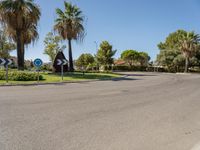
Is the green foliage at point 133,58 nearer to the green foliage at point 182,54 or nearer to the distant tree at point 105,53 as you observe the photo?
the green foliage at point 182,54

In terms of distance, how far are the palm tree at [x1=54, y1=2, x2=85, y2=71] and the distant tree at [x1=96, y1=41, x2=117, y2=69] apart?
30.7 metres

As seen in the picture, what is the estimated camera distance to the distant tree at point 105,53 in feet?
234

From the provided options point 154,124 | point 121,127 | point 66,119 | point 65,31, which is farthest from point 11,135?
point 65,31

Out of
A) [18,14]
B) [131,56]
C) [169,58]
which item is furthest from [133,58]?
[18,14]

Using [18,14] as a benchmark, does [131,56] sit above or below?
below

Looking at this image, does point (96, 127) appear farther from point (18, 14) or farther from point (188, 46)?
point (188, 46)

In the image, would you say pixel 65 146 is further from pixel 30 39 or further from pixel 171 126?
pixel 30 39

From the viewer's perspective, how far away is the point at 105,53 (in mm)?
71438

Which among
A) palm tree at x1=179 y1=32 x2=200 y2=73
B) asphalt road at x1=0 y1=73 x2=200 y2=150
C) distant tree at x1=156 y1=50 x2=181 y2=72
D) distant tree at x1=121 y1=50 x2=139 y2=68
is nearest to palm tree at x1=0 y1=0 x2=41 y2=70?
asphalt road at x1=0 y1=73 x2=200 y2=150

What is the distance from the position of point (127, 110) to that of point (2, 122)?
4.13 meters

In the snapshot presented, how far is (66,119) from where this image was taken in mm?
7375

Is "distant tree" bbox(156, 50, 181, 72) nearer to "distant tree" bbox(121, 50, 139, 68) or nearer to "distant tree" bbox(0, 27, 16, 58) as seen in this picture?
"distant tree" bbox(121, 50, 139, 68)

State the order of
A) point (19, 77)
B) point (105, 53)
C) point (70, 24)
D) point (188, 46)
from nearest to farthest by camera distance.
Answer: point (19, 77)
point (70, 24)
point (188, 46)
point (105, 53)

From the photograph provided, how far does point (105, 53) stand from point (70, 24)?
3238cm
